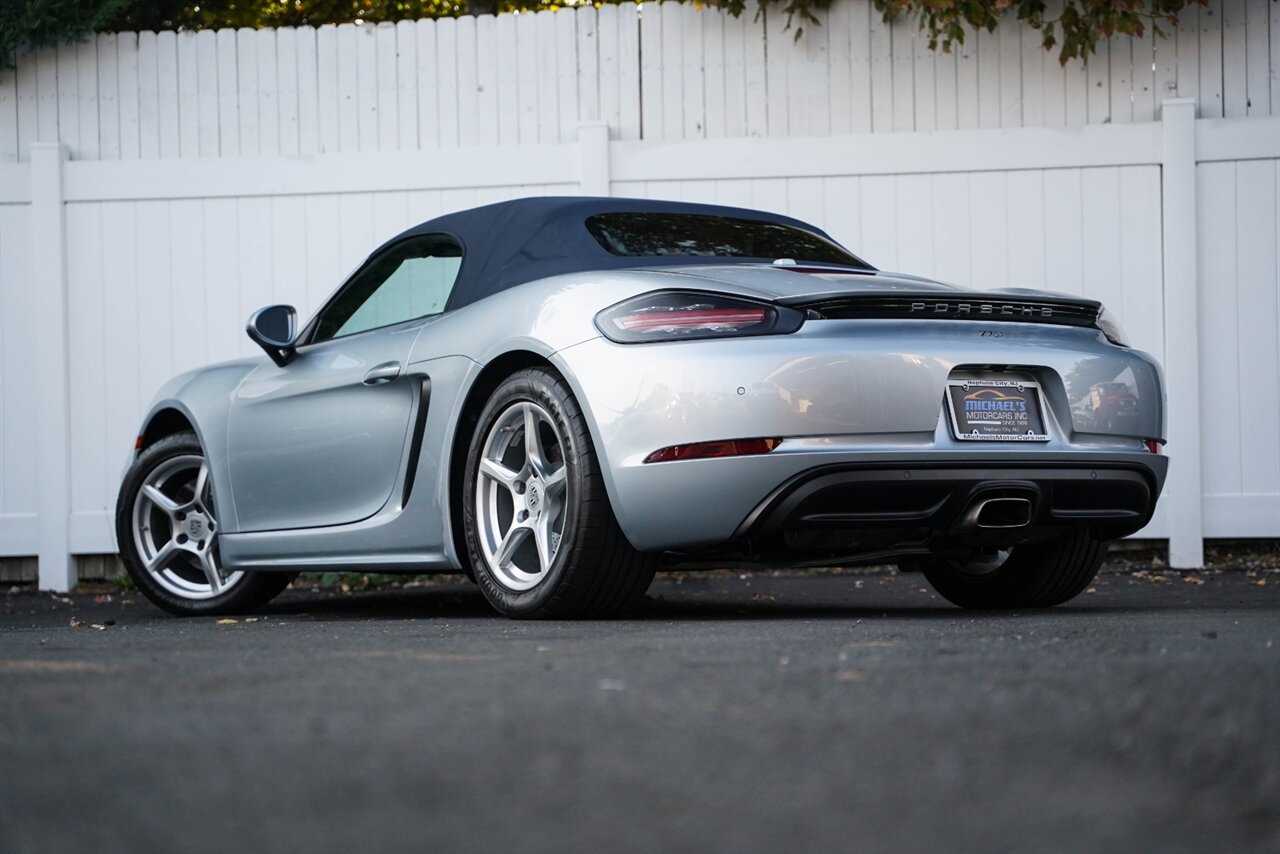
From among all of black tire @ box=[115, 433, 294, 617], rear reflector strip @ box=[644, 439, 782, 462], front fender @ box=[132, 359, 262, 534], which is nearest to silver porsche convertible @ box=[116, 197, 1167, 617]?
rear reflector strip @ box=[644, 439, 782, 462]

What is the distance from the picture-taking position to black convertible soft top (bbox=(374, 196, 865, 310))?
4.91 m

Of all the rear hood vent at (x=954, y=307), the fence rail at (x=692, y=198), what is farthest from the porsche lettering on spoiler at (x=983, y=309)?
the fence rail at (x=692, y=198)

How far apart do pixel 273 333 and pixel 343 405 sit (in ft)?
2.06

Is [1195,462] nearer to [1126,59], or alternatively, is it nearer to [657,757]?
[1126,59]

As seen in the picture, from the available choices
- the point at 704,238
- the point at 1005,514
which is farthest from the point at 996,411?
the point at 704,238

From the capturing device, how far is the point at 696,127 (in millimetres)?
8445

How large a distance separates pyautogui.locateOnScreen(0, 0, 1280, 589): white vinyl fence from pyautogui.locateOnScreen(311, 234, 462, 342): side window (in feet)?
8.70

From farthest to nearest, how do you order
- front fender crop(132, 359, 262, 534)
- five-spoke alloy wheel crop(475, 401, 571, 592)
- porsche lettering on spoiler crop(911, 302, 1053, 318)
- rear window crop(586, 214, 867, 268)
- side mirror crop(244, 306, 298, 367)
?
front fender crop(132, 359, 262, 534), side mirror crop(244, 306, 298, 367), rear window crop(586, 214, 867, 268), five-spoke alloy wheel crop(475, 401, 571, 592), porsche lettering on spoiler crop(911, 302, 1053, 318)

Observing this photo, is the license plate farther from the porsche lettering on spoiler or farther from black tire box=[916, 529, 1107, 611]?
black tire box=[916, 529, 1107, 611]

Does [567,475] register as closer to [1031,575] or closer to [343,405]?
[343,405]

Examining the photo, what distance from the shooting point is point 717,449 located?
161 inches

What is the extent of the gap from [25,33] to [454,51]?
7.60 feet

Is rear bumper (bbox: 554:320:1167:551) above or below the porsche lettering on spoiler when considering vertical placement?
below

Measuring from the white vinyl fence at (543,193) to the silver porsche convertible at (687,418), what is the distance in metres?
2.74
